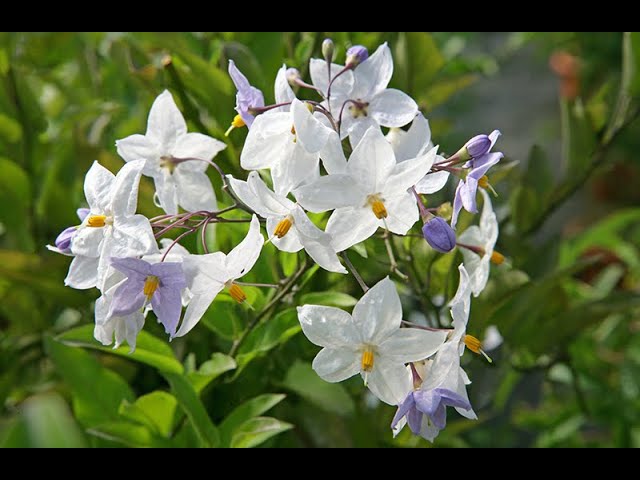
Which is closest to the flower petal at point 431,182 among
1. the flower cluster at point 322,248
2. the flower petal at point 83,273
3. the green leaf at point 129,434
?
the flower cluster at point 322,248

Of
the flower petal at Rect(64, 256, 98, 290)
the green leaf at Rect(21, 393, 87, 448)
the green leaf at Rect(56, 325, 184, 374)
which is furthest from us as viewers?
the green leaf at Rect(56, 325, 184, 374)

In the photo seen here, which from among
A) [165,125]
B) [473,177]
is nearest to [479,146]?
[473,177]

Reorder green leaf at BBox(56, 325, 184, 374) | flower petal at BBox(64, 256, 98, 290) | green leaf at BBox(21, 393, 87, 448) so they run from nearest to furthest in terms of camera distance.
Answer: green leaf at BBox(21, 393, 87, 448) → flower petal at BBox(64, 256, 98, 290) → green leaf at BBox(56, 325, 184, 374)

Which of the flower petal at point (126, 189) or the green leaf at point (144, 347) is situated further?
the green leaf at point (144, 347)

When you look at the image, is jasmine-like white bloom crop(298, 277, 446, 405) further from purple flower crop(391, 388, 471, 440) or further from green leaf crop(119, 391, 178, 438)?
green leaf crop(119, 391, 178, 438)

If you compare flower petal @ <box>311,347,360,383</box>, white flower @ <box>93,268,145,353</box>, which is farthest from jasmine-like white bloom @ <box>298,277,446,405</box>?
white flower @ <box>93,268,145,353</box>

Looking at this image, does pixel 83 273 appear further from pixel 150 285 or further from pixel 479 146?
pixel 479 146

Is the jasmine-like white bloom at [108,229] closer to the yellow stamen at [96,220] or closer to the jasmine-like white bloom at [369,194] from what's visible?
the yellow stamen at [96,220]
